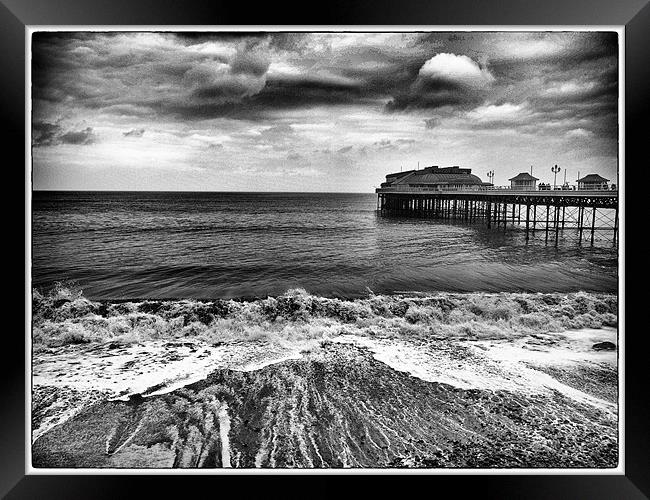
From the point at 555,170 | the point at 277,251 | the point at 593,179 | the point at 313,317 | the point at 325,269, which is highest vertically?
the point at 555,170

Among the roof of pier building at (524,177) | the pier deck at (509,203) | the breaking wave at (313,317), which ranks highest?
the roof of pier building at (524,177)

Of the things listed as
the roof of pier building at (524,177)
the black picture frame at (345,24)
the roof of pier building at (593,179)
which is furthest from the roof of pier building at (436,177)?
the black picture frame at (345,24)

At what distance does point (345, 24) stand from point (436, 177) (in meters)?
2.87

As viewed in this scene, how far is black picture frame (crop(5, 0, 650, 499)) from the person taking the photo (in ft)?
7.56

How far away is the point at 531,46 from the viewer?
4.19 m

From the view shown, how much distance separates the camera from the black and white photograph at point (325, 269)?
10.3 ft

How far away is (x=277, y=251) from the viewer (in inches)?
218

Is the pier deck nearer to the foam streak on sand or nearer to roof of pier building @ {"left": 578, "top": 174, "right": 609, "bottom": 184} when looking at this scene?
roof of pier building @ {"left": 578, "top": 174, "right": 609, "bottom": 184}

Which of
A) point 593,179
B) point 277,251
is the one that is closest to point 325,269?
point 277,251

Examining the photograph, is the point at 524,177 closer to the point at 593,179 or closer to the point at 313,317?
the point at 593,179

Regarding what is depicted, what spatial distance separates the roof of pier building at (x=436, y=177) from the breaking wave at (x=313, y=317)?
1242mm

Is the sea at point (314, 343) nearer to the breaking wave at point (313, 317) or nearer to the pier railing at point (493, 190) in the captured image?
the breaking wave at point (313, 317)

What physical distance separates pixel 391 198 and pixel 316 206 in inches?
50.2
